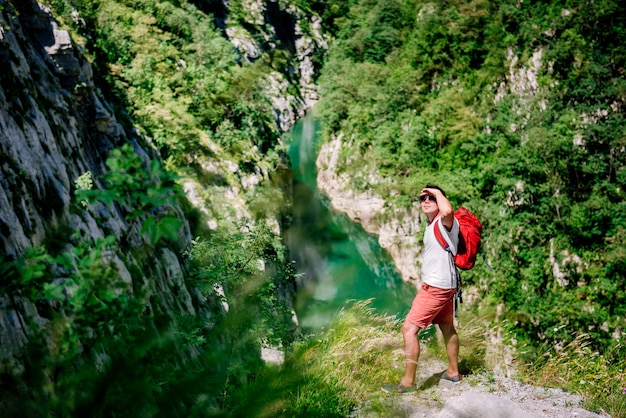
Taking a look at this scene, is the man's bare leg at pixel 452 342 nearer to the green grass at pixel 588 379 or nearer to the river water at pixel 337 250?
the green grass at pixel 588 379

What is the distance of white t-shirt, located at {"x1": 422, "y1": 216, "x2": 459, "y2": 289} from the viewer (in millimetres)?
3635

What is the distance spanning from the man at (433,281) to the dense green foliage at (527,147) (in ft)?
16.3

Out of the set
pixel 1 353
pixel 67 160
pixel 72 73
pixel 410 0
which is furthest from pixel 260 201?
pixel 410 0

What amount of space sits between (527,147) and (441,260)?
495 inches

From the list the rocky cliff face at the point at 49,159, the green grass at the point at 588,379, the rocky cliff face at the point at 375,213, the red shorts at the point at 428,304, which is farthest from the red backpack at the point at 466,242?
the rocky cliff face at the point at 375,213

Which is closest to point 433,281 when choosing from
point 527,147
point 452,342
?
point 452,342

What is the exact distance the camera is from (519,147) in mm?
15023

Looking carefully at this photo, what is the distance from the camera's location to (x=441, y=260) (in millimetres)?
3643

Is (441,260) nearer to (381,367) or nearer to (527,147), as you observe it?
(381,367)

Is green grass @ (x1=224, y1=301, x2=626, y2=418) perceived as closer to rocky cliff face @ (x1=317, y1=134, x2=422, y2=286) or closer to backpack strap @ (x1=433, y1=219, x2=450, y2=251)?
backpack strap @ (x1=433, y1=219, x2=450, y2=251)

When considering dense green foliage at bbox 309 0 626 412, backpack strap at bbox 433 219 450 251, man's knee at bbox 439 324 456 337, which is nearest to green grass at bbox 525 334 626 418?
man's knee at bbox 439 324 456 337

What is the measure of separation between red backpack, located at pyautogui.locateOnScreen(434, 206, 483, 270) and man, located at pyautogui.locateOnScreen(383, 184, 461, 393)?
46 mm

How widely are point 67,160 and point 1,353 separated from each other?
3873mm

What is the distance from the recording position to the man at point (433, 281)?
3.63 m
